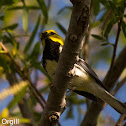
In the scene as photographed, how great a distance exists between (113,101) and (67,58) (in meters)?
1.46

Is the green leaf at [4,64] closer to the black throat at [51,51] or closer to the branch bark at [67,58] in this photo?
the black throat at [51,51]

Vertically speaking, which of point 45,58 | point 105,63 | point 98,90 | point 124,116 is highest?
point 105,63

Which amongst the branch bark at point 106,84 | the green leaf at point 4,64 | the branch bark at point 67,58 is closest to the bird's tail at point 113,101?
the branch bark at point 106,84

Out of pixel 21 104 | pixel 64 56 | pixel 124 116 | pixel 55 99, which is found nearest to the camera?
pixel 64 56

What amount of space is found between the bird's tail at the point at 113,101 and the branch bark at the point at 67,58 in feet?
3.59

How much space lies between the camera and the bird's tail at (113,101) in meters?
2.91

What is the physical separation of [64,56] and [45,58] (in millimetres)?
1390

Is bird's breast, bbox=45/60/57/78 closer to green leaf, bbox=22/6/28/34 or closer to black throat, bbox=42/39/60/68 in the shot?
black throat, bbox=42/39/60/68

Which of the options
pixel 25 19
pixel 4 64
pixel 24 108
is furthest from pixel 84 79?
pixel 25 19

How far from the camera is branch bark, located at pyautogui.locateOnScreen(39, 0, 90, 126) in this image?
4.90 feet

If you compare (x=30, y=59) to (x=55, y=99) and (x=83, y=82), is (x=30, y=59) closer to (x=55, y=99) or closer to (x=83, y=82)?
(x=83, y=82)

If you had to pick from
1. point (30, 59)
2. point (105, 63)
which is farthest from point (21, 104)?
point (105, 63)

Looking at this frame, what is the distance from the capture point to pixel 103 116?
14.3 feet

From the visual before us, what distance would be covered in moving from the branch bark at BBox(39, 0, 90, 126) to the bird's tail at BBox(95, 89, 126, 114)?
3.59 feet
